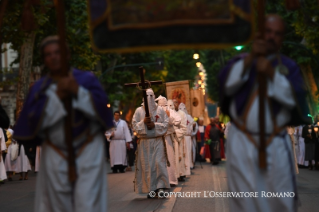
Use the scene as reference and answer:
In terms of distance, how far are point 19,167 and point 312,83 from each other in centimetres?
2284

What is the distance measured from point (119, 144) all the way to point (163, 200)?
12165 millimetres

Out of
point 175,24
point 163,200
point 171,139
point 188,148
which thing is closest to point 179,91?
point 188,148

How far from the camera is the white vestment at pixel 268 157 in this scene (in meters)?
5.77

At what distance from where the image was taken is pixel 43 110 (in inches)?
228

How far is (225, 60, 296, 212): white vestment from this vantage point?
18.9 ft

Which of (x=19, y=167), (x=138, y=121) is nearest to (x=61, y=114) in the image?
(x=138, y=121)

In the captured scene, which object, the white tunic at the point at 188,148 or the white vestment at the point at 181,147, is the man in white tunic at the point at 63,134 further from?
the white tunic at the point at 188,148

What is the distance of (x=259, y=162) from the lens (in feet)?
18.9

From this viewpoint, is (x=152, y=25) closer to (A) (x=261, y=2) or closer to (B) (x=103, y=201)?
(A) (x=261, y=2)

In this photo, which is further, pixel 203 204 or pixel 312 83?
pixel 312 83

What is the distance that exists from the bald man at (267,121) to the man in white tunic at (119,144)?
20.2 metres

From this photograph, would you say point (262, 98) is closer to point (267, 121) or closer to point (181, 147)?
point (267, 121)

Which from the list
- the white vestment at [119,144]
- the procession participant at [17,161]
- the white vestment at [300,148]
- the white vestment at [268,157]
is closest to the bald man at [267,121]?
the white vestment at [268,157]

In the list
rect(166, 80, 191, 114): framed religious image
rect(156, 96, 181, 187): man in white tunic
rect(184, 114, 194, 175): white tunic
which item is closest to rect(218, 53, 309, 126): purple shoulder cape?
rect(156, 96, 181, 187): man in white tunic
